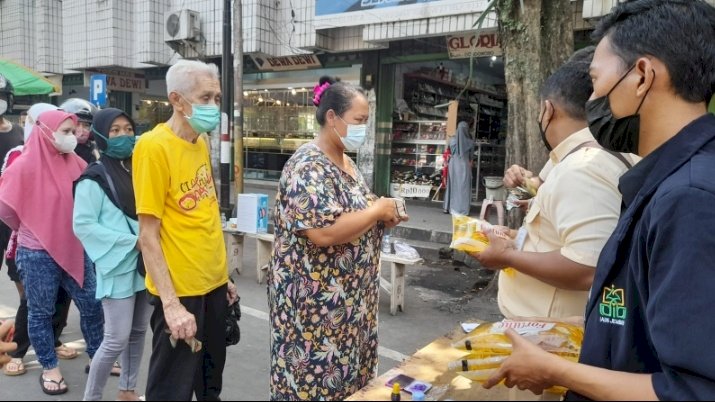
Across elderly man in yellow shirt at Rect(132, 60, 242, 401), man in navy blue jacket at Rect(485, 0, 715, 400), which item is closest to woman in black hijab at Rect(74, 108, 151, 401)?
elderly man in yellow shirt at Rect(132, 60, 242, 401)

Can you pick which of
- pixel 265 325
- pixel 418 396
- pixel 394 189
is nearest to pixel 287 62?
pixel 394 189

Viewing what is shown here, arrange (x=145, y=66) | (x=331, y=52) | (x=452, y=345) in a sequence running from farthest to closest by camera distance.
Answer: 1. (x=145, y=66)
2. (x=331, y=52)
3. (x=452, y=345)

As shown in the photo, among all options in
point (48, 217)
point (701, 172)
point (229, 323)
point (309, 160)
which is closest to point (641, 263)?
point (701, 172)

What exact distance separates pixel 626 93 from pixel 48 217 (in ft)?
10.4

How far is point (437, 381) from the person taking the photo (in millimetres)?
1363

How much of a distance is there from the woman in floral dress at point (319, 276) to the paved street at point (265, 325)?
50 cm

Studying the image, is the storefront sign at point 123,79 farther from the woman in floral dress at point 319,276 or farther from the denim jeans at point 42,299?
the woman in floral dress at point 319,276

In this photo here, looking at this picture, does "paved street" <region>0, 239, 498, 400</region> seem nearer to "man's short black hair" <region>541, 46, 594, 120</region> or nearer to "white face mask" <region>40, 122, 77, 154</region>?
"white face mask" <region>40, 122, 77, 154</region>

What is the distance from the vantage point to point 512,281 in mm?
1835

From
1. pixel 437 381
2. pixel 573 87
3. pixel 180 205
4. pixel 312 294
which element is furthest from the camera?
pixel 180 205

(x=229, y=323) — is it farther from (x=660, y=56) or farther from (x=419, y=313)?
(x=419, y=313)

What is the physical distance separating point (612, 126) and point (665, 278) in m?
0.45

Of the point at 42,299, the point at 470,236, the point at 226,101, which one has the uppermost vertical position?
the point at 226,101

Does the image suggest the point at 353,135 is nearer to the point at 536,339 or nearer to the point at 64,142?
the point at 536,339
